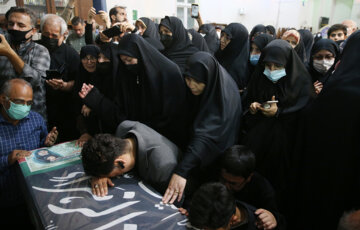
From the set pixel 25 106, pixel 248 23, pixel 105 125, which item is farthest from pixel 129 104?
pixel 248 23

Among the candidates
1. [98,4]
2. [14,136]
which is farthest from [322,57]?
[98,4]

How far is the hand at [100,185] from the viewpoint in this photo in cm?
137

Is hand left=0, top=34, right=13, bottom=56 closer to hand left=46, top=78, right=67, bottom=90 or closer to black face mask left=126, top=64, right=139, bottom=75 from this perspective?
hand left=46, top=78, right=67, bottom=90

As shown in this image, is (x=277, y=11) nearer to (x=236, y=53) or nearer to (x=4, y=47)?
(x=236, y=53)

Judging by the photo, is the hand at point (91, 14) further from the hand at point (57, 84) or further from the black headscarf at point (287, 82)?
the black headscarf at point (287, 82)

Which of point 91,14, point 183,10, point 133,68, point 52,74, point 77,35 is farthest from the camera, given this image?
point 183,10

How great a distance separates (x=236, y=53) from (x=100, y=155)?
7.17ft

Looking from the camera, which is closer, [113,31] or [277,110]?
[277,110]

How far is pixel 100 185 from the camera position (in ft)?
4.58

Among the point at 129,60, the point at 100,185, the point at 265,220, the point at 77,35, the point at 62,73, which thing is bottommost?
the point at 265,220

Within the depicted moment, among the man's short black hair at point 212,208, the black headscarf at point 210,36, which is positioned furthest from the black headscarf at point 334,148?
the black headscarf at point 210,36

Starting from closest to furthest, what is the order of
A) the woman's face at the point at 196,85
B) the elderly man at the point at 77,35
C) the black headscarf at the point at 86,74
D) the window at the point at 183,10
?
the woman's face at the point at 196,85 < the black headscarf at the point at 86,74 < the elderly man at the point at 77,35 < the window at the point at 183,10

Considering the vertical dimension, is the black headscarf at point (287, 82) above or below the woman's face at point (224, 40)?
below

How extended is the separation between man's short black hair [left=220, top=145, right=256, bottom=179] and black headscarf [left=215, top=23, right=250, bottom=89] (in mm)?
1452
